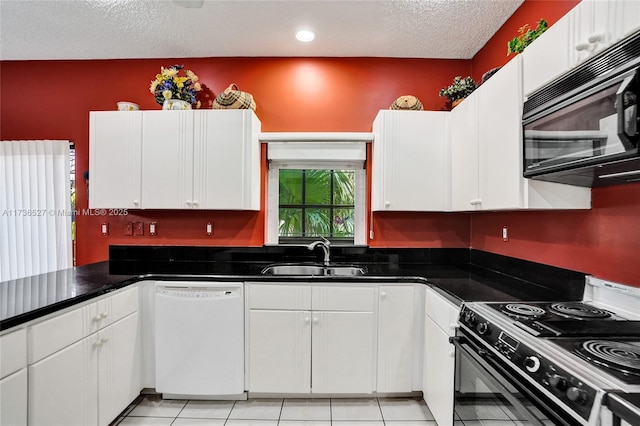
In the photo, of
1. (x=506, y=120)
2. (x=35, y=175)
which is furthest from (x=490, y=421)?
(x=35, y=175)

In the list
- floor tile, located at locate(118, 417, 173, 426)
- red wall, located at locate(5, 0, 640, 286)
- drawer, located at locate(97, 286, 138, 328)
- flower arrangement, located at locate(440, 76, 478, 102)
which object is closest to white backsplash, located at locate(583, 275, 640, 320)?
red wall, located at locate(5, 0, 640, 286)

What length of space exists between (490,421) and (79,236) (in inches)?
132

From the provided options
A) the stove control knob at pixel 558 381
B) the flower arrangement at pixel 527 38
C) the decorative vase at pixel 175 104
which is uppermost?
the flower arrangement at pixel 527 38

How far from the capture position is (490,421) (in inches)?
47.9

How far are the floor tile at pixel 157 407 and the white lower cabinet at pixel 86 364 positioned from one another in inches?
4.4

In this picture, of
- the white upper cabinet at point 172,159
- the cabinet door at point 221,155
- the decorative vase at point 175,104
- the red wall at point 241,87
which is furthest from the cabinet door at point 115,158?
the cabinet door at point 221,155

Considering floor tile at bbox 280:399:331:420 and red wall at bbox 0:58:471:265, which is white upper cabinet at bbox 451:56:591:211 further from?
floor tile at bbox 280:399:331:420

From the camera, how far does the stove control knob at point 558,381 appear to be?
0.88 meters

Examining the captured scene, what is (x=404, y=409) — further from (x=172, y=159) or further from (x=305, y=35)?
(x=305, y=35)

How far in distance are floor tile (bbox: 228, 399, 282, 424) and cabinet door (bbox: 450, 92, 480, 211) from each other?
1.92m

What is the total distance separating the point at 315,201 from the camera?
287 centimetres

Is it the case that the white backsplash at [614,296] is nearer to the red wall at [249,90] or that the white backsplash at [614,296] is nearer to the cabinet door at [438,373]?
the cabinet door at [438,373]

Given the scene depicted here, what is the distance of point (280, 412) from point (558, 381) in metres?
1.72

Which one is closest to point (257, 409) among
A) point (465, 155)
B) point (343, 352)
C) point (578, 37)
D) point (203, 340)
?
point (203, 340)
